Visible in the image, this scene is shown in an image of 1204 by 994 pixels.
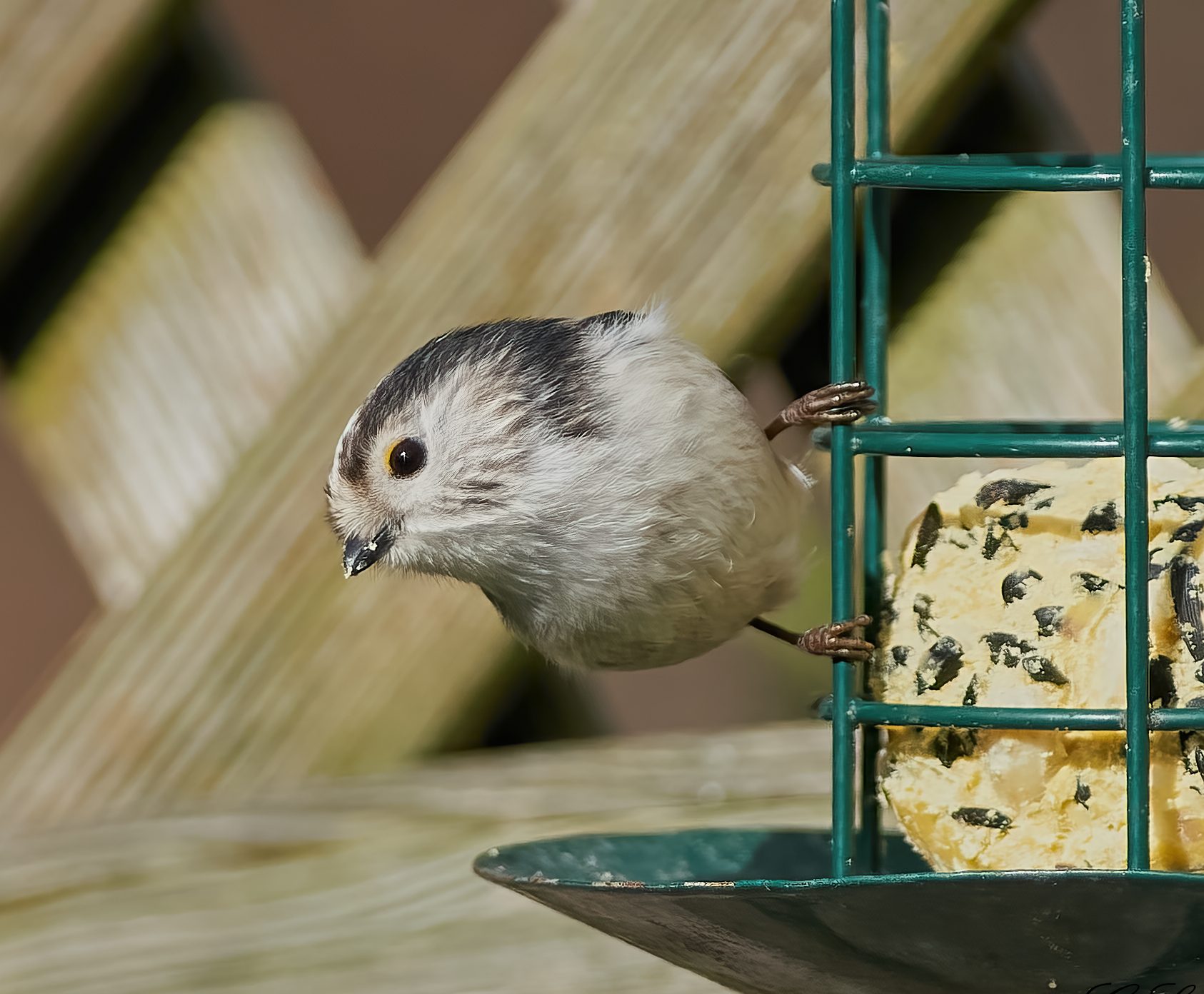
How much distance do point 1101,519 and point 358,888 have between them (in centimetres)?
78

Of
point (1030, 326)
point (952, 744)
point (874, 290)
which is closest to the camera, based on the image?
point (952, 744)

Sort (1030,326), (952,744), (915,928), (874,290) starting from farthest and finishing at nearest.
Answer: (1030,326)
(874,290)
(952,744)
(915,928)

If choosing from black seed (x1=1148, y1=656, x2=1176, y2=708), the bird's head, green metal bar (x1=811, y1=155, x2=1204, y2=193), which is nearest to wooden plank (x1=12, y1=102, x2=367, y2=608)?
the bird's head

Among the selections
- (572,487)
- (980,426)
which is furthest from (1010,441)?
(572,487)

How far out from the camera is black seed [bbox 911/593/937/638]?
1.05m

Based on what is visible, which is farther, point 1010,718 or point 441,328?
point 441,328

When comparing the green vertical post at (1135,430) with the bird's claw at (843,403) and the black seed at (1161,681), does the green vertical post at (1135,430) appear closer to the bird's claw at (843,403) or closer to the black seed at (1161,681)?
the black seed at (1161,681)

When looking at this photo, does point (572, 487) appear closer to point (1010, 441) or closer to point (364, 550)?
point (364, 550)

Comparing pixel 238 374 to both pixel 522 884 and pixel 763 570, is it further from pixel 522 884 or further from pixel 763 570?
pixel 522 884

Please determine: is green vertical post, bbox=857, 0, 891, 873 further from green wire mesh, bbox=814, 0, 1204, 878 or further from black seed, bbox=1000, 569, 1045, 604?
black seed, bbox=1000, 569, 1045, 604

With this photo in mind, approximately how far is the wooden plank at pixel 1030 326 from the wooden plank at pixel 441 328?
13 centimetres

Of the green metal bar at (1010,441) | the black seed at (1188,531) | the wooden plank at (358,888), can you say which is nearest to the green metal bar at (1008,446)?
the green metal bar at (1010,441)

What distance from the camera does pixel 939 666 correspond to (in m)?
1.02

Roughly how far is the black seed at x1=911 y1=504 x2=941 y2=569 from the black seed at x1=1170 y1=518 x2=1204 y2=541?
156 mm
